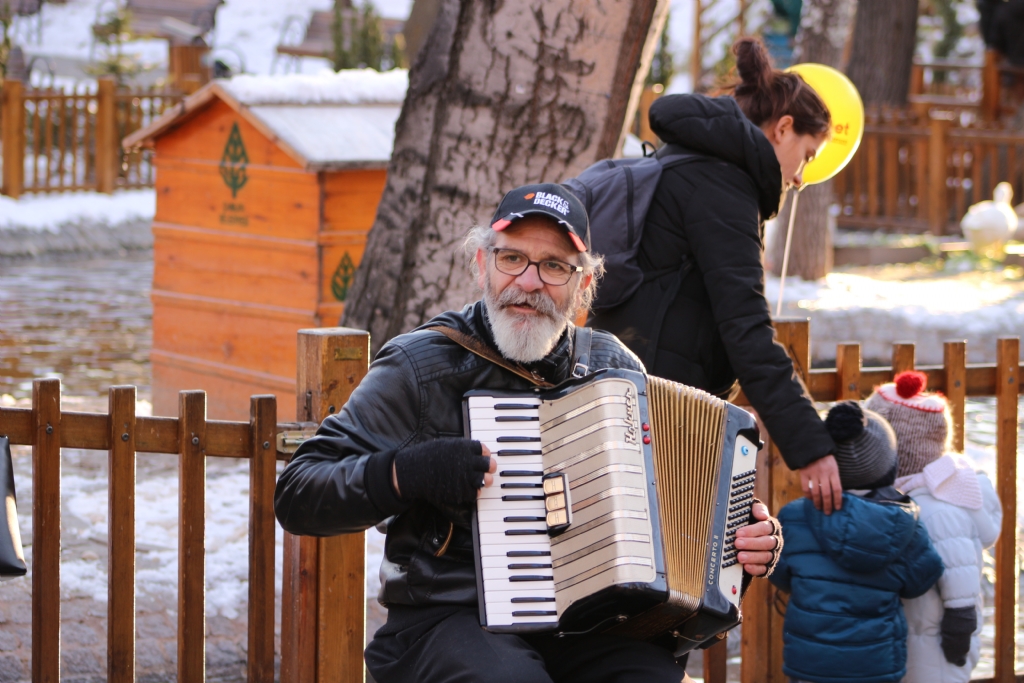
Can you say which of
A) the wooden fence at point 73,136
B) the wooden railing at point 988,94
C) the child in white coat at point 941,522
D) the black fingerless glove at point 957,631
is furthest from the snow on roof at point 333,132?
the wooden railing at point 988,94

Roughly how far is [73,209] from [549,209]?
15667 mm

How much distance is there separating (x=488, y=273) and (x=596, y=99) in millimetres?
2174

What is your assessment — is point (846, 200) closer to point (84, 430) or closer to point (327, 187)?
point (327, 187)

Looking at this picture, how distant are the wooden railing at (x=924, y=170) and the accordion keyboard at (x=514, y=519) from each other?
15.0m

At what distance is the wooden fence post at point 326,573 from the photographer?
3232 mm

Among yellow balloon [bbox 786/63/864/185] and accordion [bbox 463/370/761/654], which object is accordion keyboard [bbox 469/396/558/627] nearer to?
accordion [bbox 463/370/761/654]

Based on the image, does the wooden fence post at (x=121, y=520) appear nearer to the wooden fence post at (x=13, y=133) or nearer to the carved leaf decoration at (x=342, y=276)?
the carved leaf decoration at (x=342, y=276)

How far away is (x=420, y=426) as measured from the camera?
2725 millimetres

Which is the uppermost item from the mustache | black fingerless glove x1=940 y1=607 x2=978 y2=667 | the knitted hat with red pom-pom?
the mustache

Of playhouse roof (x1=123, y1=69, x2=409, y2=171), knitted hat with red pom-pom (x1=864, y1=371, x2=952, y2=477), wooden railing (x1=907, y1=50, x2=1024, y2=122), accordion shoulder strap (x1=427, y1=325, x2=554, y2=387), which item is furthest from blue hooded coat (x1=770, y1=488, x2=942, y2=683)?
wooden railing (x1=907, y1=50, x2=1024, y2=122)

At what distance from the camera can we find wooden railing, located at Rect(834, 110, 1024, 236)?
16531 millimetres

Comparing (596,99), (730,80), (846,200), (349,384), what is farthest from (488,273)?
(846,200)

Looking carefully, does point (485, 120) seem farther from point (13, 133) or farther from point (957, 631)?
point (13, 133)

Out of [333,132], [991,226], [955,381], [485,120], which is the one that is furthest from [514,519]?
[991,226]
